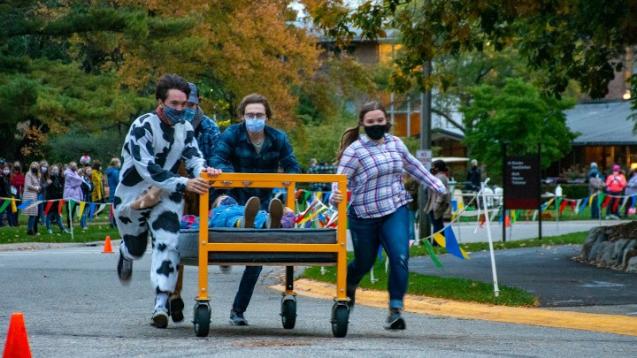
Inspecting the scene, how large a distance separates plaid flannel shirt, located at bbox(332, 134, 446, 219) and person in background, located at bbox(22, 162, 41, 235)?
1948 centimetres

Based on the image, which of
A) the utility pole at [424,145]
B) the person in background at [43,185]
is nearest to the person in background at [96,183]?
the person in background at [43,185]

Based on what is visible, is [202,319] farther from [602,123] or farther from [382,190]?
[602,123]

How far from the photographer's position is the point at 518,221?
41719 mm

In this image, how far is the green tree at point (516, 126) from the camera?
6103 cm

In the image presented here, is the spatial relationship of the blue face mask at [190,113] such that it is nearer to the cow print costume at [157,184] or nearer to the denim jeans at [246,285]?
the cow print costume at [157,184]

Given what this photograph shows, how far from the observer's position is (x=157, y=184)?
10141 mm

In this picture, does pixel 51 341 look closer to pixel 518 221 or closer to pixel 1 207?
pixel 1 207

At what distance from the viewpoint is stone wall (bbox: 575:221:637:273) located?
18.1m

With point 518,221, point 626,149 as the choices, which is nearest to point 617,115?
point 626,149

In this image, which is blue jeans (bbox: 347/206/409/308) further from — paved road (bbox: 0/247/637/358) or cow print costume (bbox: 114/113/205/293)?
cow print costume (bbox: 114/113/205/293)

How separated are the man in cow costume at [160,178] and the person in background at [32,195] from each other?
19.3 meters

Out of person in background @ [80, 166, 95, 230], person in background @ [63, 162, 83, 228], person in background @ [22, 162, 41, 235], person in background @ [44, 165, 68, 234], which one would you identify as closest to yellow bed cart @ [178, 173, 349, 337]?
person in background @ [22, 162, 41, 235]

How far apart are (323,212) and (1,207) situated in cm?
1454

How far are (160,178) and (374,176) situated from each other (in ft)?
5.68
